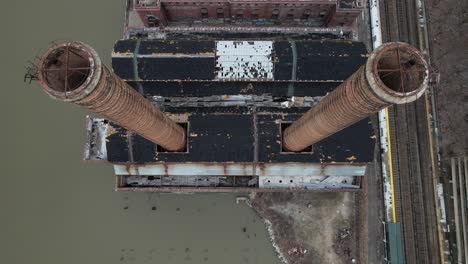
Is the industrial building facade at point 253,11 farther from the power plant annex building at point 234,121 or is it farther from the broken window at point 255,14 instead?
the power plant annex building at point 234,121

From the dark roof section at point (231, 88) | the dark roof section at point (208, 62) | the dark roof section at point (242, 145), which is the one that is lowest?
the dark roof section at point (242, 145)

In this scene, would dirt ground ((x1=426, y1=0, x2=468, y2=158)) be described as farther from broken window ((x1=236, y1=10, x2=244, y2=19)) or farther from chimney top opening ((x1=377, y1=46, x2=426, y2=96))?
chimney top opening ((x1=377, y1=46, x2=426, y2=96))

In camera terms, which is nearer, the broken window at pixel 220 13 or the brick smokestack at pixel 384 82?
the brick smokestack at pixel 384 82

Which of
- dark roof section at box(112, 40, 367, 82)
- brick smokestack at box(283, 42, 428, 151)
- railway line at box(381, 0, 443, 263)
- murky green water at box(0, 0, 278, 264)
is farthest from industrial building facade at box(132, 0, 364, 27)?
brick smokestack at box(283, 42, 428, 151)

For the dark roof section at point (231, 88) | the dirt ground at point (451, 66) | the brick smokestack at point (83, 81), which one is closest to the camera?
the brick smokestack at point (83, 81)

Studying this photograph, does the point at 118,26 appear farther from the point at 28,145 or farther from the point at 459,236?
the point at 459,236

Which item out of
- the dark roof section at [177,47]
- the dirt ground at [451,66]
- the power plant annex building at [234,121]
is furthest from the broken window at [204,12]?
the dirt ground at [451,66]

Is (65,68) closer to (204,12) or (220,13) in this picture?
(204,12)
